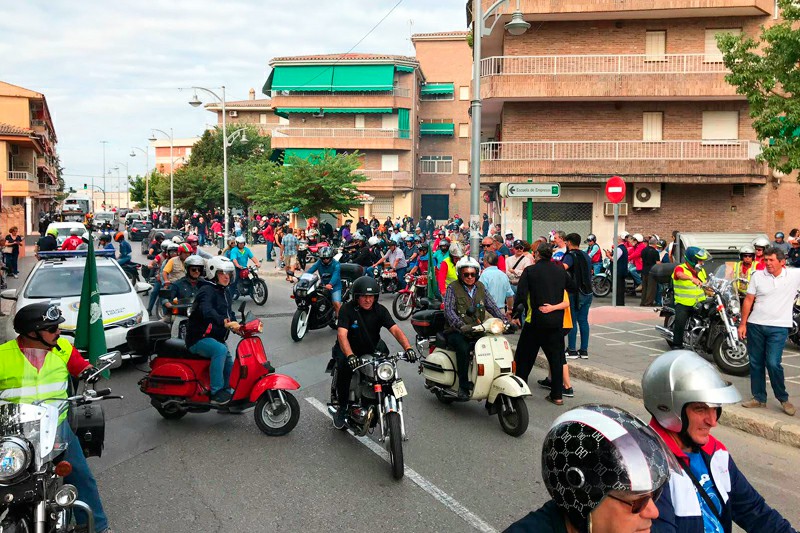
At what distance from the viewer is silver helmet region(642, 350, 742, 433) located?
2.63m

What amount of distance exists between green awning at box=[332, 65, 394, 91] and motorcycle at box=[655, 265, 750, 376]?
44777 millimetres

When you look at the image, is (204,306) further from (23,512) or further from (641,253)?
(641,253)

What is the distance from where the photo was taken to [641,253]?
1717 cm

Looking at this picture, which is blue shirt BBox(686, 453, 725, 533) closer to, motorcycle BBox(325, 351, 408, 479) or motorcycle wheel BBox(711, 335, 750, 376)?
motorcycle BBox(325, 351, 408, 479)

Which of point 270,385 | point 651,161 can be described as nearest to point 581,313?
point 270,385

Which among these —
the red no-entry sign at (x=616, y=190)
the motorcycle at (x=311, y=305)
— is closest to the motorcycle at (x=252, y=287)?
the motorcycle at (x=311, y=305)

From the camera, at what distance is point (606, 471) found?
1.78 metres

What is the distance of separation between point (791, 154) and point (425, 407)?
992 cm

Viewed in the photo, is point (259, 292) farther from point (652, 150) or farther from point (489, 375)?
point (652, 150)

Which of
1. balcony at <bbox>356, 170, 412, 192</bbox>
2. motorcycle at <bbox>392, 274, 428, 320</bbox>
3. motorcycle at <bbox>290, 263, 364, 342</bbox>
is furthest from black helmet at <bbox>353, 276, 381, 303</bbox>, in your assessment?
balcony at <bbox>356, 170, 412, 192</bbox>

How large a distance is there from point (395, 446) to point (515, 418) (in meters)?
1.69

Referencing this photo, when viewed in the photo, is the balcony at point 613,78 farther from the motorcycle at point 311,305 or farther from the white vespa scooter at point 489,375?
the white vespa scooter at point 489,375

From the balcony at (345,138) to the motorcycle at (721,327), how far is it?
145ft

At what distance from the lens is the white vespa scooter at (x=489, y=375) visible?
270 inches
